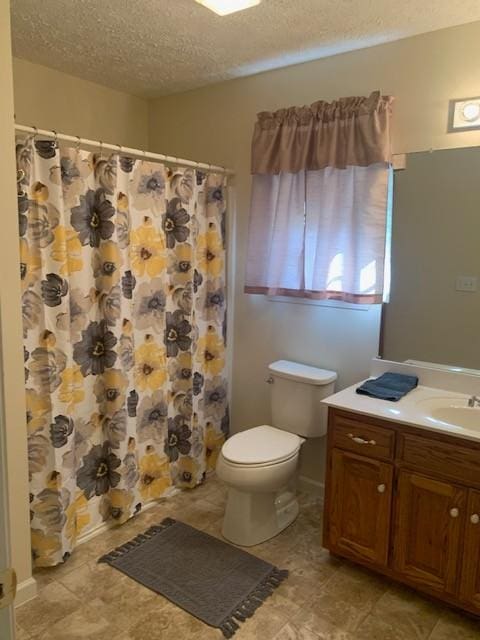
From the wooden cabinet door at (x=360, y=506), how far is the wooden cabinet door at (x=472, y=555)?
307 mm

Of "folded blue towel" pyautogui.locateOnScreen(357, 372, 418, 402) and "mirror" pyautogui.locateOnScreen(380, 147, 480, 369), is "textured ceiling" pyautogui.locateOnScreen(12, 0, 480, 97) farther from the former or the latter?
"folded blue towel" pyautogui.locateOnScreen(357, 372, 418, 402)

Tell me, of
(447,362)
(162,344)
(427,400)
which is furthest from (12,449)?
(447,362)

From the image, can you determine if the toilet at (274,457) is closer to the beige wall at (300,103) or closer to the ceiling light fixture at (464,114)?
the beige wall at (300,103)

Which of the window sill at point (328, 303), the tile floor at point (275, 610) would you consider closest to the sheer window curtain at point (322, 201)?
the window sill at point (328, 303)

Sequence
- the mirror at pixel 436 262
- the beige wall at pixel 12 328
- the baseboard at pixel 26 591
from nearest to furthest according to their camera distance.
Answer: the beige wall at pixel 12 328, the baseboard at pixel 26 591, the mirror at pixel 436 262

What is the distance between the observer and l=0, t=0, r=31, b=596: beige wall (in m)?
1.79

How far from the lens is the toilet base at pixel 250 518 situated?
246cm

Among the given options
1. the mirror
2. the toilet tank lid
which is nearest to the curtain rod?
the mirror

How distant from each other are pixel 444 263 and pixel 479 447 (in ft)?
2.96

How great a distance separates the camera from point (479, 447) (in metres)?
1.83

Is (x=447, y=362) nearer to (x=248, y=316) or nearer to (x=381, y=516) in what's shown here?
(x=381, y=516)

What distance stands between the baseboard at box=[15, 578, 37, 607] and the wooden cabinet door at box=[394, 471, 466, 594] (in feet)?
5.02

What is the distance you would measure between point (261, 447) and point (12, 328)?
131 cm

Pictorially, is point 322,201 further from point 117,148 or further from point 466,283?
point 117,148
